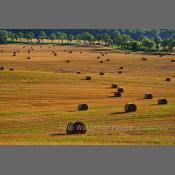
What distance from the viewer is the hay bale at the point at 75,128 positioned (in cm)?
3622

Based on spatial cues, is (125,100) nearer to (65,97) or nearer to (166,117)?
(65,97)

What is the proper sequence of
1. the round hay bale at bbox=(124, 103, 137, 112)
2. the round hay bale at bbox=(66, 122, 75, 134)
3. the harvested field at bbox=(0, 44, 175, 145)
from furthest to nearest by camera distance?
1. the round hay bale at bbox=(124, 103, 137, 112)
2. the round hay bale at bbox=(66, 122, 75, 134)
3. the harvested field at bbox=(0, 44, 175, 145)

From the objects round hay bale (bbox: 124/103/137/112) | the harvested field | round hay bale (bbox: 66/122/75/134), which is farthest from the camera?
round hay bale (bbox: 124/103/137/112)

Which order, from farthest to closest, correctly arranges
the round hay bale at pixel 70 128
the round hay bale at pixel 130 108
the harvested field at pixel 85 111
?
the round hay bale at pixel 130 108 → the round hay bale at pixel 70 128 → the harvested field at pixel 85 111

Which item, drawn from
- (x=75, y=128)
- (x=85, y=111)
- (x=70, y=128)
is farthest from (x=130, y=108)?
(x=70, y=128)

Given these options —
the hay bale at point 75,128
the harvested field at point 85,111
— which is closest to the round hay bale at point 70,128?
the hay bale at point 75,128

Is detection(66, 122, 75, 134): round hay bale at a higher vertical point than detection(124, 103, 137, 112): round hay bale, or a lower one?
lower

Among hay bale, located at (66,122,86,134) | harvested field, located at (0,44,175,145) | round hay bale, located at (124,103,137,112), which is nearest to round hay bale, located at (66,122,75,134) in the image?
hay bale, located at (66,122,86,134)

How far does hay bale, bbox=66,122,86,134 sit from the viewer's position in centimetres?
3622

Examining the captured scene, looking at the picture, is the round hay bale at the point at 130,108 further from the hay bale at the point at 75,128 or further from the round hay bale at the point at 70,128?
the round hay bale at the point at 70,128

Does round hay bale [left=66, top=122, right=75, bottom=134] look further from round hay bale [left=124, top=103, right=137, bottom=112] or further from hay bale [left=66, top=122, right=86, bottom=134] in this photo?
round hay bale [left=124, top=103, right=137, bottom=112]

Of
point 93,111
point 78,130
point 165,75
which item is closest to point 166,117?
point 93,111

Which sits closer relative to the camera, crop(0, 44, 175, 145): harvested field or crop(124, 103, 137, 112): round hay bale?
crop(0, 44, 175, 145): harvested field

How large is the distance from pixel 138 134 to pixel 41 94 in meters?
27.4
